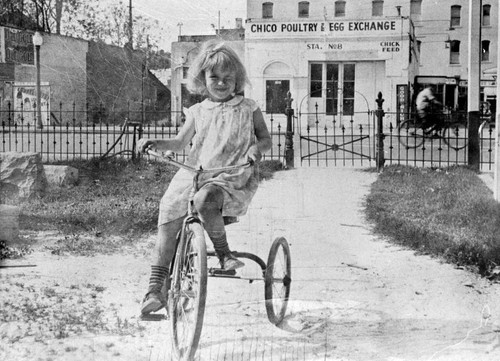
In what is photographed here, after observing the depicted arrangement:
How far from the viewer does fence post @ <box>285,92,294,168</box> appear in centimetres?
320

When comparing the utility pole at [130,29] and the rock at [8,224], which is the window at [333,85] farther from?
the rock at [8,224]

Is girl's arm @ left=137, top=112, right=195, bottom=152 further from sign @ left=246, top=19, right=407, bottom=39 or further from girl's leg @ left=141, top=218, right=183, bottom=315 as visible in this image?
A: sign @ left=246, top=19, right=407, bottom=39

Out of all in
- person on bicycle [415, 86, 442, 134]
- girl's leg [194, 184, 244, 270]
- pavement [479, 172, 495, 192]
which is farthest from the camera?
pavement [479, 172, 495, 192]

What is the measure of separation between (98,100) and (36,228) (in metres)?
0.97

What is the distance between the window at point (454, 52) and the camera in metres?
3.28

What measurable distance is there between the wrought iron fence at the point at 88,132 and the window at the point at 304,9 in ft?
1.78

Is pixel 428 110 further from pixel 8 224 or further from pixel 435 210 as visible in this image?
pixel 8 224

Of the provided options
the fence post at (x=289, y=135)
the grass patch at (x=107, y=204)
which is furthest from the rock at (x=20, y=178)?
the fence post at (x=289, y=135)

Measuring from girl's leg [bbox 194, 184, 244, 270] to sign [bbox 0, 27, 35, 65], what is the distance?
141 centimetres

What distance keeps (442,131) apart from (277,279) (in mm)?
1483

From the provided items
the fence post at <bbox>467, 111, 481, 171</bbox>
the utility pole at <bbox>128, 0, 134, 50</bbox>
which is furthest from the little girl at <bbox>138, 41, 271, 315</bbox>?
the fence post at <bbox>467, 111, 481, 171</bbox>

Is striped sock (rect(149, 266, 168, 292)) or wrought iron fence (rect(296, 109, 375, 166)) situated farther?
wrought iron fence (rect(296, 109, 375, 166))

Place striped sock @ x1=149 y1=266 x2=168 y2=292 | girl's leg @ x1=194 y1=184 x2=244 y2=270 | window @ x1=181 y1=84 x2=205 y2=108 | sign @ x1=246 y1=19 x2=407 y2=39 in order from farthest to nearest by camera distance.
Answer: sign @ x1=246 y1=19 x2=407 y2=39 → window @ x1=181 y1=84 x2=205 y2=108 → striped sock @ x1=149 y1=266 x2=168 y2=292 → girl's leg @ x1=194 y1=184 x2=244 y2=270

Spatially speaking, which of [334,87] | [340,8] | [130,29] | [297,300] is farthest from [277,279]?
[130,29]
